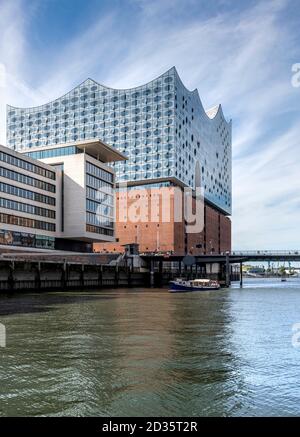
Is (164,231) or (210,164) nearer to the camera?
(164,231)

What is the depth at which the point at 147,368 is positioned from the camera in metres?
20.9

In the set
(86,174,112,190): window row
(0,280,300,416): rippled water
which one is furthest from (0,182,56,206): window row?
(0,280,300,416): rippled water

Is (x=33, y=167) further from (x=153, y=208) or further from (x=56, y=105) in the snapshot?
(x=56, y=105)

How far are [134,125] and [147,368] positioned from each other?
145867mm

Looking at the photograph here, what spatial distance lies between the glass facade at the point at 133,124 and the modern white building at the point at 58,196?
91.6ft

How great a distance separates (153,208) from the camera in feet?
524

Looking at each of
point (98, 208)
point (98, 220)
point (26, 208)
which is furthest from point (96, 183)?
point (26, 208)

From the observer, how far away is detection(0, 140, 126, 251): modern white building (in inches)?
3890

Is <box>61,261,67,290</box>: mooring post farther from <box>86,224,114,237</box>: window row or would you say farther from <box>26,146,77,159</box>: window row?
<box>26,146,77,159</box>: window row

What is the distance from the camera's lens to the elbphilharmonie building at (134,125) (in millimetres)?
157625

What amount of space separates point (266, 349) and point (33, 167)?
88878mm

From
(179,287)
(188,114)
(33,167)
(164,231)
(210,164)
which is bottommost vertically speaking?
(179,287)

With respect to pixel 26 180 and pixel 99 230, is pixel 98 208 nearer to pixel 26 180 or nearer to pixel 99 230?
pixel 99 230
